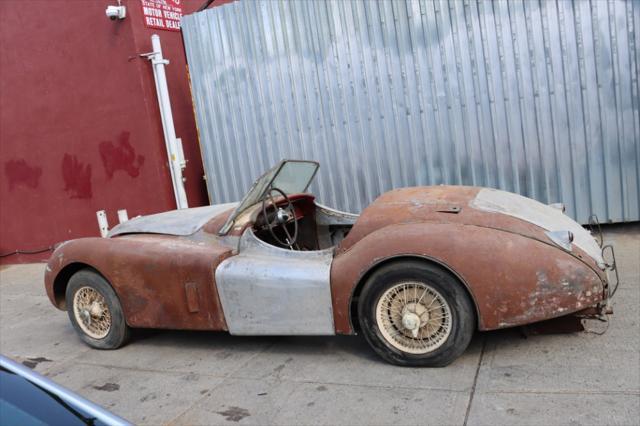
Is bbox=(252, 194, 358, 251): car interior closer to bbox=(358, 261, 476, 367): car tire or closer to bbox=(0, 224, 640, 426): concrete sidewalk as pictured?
bbox=(0, 224, 640, 426): concrete sidewalk

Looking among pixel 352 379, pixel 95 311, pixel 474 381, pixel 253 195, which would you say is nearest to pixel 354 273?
pixel 352 379

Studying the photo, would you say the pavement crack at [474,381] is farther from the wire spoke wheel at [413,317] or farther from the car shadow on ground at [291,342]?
the wire spoke wheel at [413,317]

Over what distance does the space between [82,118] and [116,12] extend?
68.3 inches

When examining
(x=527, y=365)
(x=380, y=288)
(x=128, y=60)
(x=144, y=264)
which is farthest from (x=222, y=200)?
(x=527, y=365)

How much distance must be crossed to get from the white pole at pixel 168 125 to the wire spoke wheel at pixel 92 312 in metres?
3.08

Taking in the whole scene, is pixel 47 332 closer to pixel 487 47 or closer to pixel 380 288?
pixel 380 288

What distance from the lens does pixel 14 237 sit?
31.7 feet

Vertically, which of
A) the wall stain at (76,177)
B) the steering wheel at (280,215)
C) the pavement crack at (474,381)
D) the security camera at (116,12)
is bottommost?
the pavement crack at (474,381)

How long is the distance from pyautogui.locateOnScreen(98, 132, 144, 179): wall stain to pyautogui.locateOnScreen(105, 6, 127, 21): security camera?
1586mm

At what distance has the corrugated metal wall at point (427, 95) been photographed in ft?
20.2

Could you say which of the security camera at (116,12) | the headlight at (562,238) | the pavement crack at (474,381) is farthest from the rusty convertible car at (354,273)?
the security camera at (116,12)

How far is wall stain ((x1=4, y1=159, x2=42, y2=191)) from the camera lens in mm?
9172

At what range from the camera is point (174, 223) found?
4.84 meters

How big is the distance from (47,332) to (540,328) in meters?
4.61
